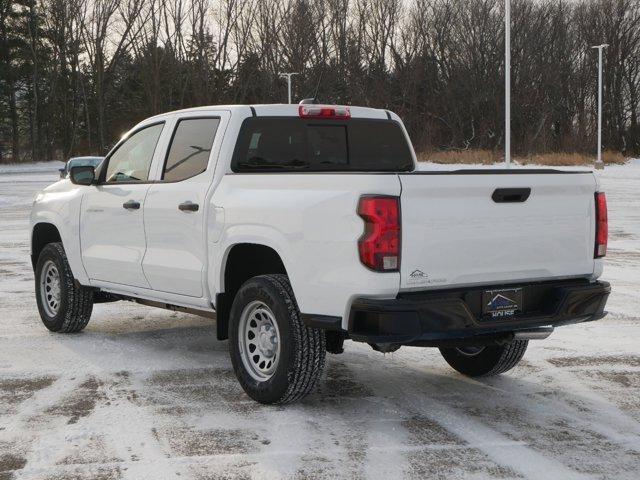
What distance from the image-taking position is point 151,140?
7270mm

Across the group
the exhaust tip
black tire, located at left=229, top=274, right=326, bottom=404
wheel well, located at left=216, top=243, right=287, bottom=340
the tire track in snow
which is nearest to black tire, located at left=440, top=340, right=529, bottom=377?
the tire track in snow

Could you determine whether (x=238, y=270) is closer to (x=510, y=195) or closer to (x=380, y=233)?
(x=380, y=233)

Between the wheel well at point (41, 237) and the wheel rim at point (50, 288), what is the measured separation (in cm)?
27

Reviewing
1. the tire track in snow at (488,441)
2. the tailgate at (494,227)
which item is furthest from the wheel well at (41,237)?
the tailgate at (494,227)

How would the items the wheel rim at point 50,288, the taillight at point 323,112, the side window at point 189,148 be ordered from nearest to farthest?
1. the side window at point 189,148
2. the taillight at point 323,112
3. the wheel rim at point 50,288

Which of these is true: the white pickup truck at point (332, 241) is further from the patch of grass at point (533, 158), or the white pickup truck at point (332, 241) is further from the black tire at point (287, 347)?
the patch of grass at point (533, 158)

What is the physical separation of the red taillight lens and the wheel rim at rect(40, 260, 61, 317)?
168 inches

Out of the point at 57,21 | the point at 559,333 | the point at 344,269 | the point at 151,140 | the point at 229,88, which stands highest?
the point at 57,21

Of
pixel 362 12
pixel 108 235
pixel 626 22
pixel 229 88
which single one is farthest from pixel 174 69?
pixel 108 235

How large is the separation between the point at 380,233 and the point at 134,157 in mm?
3145

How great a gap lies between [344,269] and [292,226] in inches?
19.8

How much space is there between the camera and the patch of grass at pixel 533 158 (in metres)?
47.4

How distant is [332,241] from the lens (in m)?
5.17

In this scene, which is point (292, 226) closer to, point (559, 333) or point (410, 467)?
point (410, 467)
